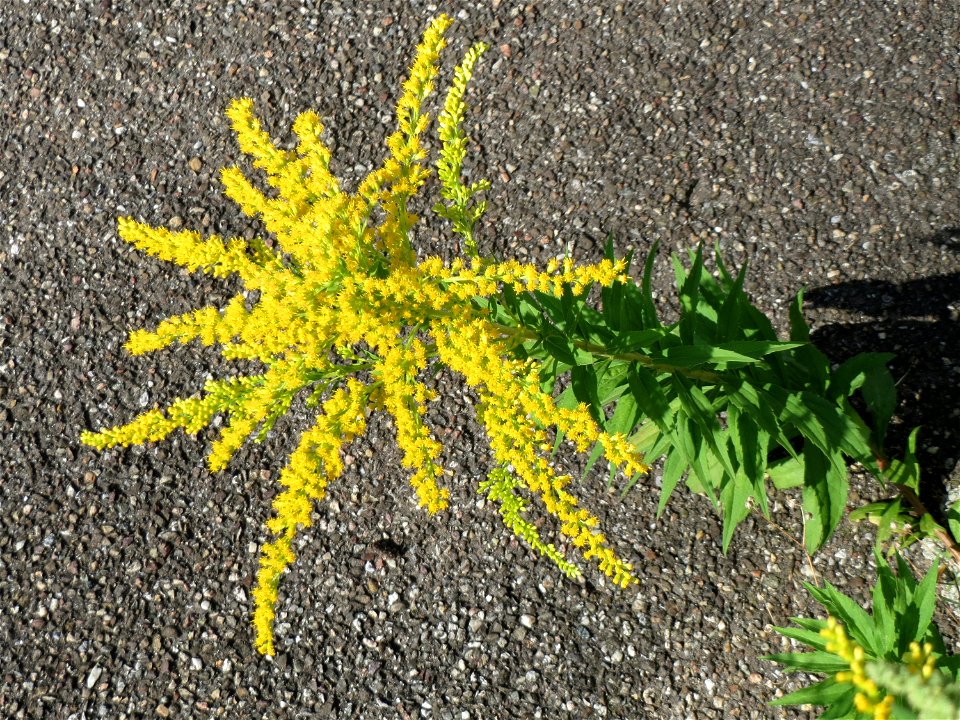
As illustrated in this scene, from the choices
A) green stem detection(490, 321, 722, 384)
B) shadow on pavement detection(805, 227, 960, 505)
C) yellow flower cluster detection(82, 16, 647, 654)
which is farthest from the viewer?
shadow on pavement detection(805, 227, 960, 505)

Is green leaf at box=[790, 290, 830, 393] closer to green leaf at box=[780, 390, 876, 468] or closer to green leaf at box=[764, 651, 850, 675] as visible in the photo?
green leaf at box=[780, 390, 876, 468]

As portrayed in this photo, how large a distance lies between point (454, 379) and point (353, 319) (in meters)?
2.07

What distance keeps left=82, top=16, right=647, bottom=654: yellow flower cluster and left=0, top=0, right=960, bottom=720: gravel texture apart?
1.66m

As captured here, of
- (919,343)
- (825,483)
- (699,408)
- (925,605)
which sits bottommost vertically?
(925,605)

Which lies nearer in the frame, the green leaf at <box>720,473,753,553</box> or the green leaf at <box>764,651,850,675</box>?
the green leaf at <box>764,651,850,675</box>

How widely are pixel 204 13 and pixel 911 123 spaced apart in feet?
13.0

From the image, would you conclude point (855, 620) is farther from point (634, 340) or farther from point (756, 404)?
point (634, 340)

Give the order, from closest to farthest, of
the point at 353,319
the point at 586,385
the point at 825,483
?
the point at 353,319
the point at 586,385
the point at 825,483

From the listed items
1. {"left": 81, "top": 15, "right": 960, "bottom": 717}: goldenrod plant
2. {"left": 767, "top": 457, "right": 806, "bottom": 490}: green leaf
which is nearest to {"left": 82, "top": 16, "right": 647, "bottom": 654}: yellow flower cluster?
{"left": 81, "top": 15, "right": 960, "bottom": 717}: goldenrod plant

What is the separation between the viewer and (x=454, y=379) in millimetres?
3934

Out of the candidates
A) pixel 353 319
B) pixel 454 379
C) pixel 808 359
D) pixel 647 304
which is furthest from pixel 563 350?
pixel 454 379

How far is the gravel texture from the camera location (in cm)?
348

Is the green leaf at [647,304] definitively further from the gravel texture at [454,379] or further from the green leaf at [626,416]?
the gravel texture at [454,379]

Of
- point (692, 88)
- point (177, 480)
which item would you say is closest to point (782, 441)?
point (692, 88)
